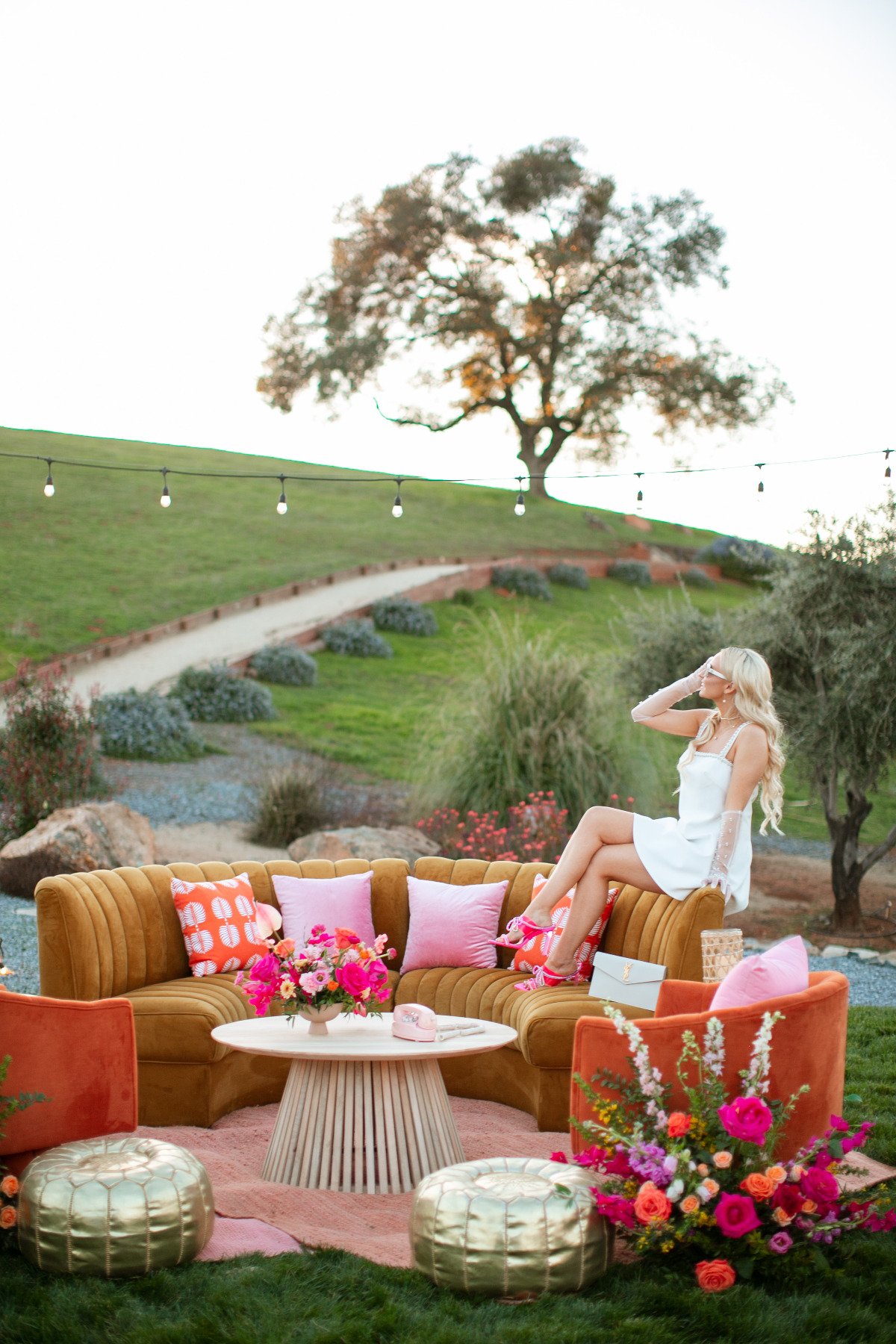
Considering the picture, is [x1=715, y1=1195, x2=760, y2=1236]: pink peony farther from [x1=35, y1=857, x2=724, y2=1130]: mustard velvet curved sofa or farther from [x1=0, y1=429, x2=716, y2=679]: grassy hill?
[x1=0, y1=429, x2=716, y2=679]: grassy hill

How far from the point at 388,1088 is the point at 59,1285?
1263mm

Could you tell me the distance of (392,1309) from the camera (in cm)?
283

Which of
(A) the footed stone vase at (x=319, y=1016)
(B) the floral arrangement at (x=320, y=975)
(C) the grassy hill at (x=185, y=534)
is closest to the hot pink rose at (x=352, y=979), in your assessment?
(B) the floral arrangement at (x=320, y=975)

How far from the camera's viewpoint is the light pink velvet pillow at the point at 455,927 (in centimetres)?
534

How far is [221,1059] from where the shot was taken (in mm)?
4551

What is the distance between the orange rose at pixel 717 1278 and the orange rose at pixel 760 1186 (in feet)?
0.67

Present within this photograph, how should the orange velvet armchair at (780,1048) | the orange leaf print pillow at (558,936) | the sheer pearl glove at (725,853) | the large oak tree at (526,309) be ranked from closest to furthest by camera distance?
1. the orange velvet armchair at (780,1048)
2. the sheer pearl glove at (725,853)
3. the orange leaf print pillow at (558,936)
4. the large oak tree at (526,309)

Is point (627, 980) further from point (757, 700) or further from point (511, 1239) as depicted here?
point (511, 1239)

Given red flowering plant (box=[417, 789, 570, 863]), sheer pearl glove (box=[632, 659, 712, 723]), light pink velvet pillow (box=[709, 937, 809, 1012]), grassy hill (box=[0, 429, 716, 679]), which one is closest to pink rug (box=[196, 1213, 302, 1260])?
light pink velvet pillow (box=[709, 937, 809, 1012])

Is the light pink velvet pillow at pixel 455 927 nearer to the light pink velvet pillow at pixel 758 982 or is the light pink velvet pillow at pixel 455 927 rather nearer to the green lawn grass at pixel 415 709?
the light pink velvet pillow at pixel 758 982

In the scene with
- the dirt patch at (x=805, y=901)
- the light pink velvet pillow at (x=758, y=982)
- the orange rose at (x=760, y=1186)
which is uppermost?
the light pink velvet pillow at (x=758, y=982)

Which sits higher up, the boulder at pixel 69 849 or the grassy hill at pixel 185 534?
the grassy hill at pixel 185 534

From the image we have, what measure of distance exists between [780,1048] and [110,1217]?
74.1 inches

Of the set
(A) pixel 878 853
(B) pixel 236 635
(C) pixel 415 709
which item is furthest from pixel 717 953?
(B) pixel 236 635
